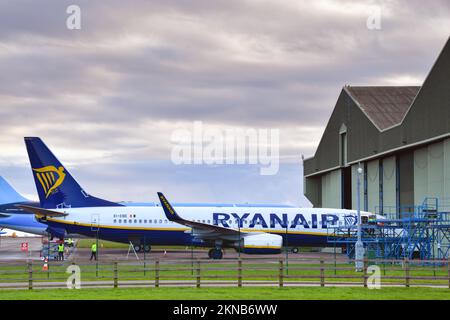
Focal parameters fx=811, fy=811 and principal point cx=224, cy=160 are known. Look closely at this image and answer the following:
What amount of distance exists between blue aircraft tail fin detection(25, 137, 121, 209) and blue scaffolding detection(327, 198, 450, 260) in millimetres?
19328

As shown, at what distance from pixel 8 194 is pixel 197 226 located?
56.7 meters

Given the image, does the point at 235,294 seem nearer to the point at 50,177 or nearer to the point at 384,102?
the point at 50,177

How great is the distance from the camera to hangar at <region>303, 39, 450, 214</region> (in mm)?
54500

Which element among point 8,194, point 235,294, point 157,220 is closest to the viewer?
point 235,294

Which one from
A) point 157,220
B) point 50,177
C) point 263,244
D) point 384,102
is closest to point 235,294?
point 263,244

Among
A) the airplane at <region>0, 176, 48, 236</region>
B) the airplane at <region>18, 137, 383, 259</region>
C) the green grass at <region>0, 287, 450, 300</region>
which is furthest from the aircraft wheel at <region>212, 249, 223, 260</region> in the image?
the airplane at <region>0, 176, 48, 236</region>

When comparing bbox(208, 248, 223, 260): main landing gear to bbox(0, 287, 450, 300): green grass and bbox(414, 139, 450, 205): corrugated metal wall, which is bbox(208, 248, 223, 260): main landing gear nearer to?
bbox(414, 139, 450, 205): corrugated metal wall

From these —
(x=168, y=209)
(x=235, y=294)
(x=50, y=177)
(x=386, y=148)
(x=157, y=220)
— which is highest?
(x=386, y=148)

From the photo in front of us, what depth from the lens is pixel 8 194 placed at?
10625 centimetres

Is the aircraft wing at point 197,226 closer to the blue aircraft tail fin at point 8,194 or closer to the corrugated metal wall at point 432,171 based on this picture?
the corrugated metal wall at point 432,171
